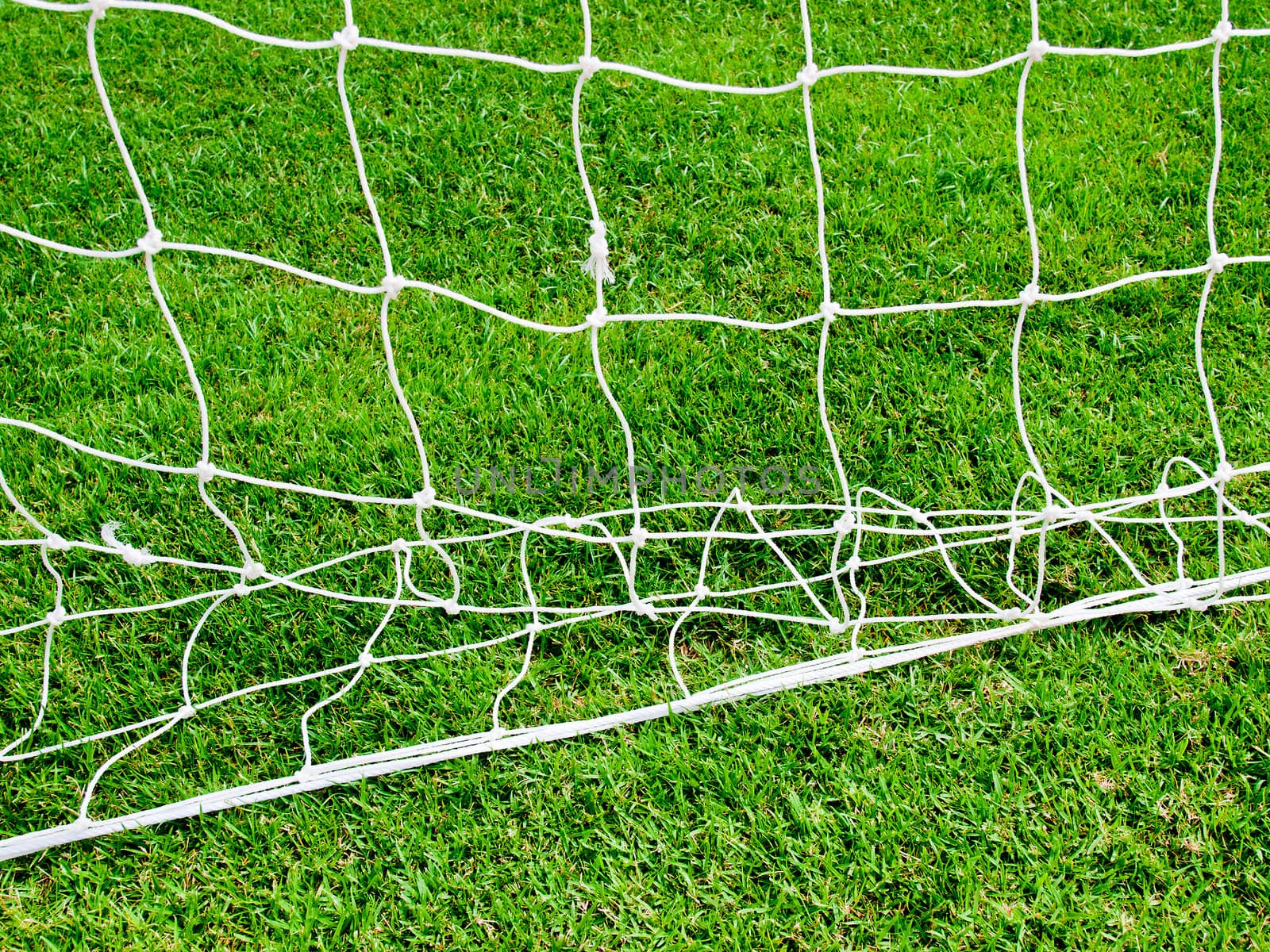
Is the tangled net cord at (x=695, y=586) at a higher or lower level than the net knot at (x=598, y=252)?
lower

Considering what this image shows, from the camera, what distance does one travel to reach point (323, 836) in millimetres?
1456

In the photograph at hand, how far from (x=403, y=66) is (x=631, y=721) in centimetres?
175

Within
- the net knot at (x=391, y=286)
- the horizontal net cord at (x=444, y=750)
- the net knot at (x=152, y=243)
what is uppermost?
the net knot at (x=152, y=243)

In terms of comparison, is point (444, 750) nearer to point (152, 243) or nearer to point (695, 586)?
point (695, 586)

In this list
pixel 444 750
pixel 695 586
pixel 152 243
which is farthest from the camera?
pixel 695 586

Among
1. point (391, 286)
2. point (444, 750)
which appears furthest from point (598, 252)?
point (444, 750)

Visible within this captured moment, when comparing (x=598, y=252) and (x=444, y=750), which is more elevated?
(x=598, y=252)

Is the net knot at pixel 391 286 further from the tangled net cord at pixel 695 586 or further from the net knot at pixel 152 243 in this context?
the net knot at pixel 152 243

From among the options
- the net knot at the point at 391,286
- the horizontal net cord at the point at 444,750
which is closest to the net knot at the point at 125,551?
the horizontal net cord at the point at 444,750

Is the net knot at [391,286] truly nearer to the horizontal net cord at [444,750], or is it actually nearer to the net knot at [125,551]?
the net knot at [125,551]

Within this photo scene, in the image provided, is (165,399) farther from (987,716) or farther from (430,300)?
(987,716)

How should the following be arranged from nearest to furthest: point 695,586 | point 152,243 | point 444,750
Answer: point 152,243 → point 444,750 → point 695,586

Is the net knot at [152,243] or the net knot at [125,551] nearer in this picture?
the net knot at [152,243]

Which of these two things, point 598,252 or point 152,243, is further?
point 598,252
